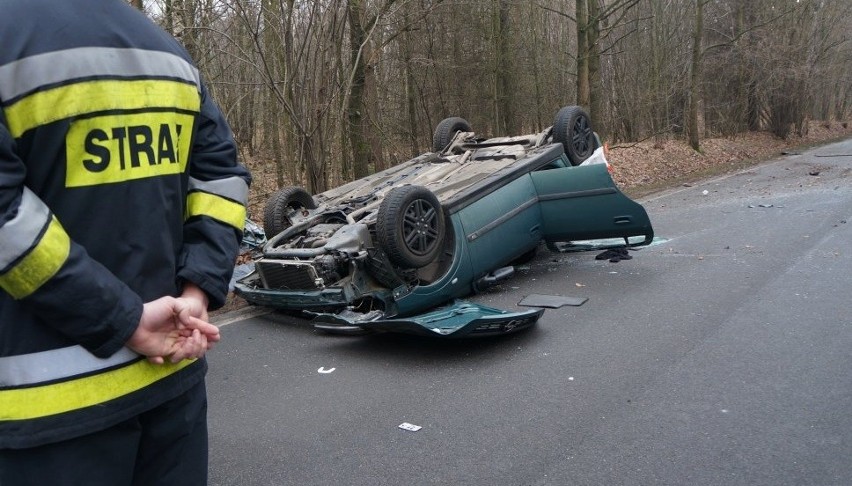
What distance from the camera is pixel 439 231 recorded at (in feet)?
19.4

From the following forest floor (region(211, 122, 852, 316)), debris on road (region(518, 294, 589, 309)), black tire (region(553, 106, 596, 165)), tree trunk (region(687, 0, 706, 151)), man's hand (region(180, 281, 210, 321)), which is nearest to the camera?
man's hand (region(180, 281, 210, 321))

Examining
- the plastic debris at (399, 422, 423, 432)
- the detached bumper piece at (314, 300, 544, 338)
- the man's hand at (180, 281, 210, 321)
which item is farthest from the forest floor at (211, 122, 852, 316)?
the man's hand at (180, 281, 210, 321)

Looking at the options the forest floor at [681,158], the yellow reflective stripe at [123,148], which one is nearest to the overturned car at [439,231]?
the yellow reflective stripe at [123,148]

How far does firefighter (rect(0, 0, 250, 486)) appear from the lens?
4.38 feet

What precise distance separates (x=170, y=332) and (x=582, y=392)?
Answer: 3136 millimetres

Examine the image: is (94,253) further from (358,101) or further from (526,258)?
(358,101)

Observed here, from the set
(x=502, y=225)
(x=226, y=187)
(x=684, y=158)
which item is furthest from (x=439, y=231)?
(x=684, y=158)

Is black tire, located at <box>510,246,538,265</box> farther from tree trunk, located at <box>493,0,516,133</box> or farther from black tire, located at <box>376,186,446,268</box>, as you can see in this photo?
tree trunk, located at <box>493,0,516,133</box>

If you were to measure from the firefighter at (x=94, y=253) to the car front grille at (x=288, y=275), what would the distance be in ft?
12.5

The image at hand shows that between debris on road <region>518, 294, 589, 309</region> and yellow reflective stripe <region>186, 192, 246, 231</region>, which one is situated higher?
yellow reflective stripe <region>186, 192, 246, 231</region>

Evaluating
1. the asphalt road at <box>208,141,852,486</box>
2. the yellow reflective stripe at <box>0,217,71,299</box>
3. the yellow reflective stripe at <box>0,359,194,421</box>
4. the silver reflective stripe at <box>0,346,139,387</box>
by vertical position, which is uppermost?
the yellow reflective stripe at <box>0,217,71,299</box>

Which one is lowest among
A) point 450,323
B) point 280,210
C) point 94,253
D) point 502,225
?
point 450,323

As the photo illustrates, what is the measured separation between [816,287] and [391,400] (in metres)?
4.28

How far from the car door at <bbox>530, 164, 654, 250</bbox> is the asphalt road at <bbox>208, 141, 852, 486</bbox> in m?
0.49
